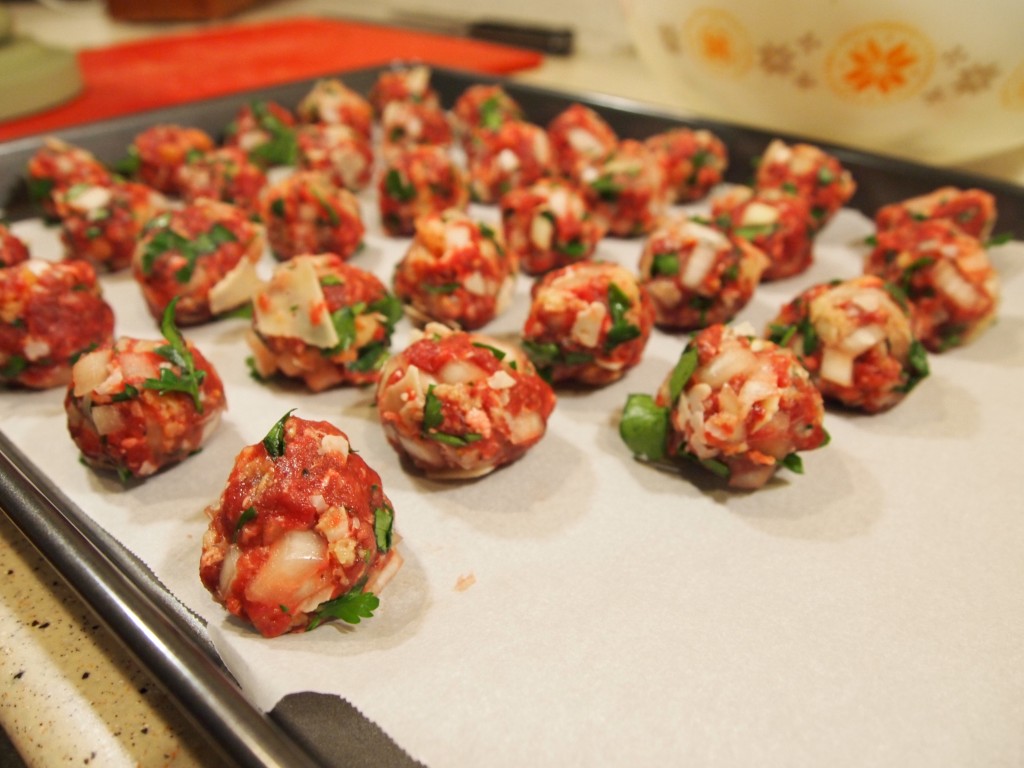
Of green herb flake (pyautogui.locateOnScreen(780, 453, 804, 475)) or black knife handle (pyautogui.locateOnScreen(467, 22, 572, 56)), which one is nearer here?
green herb flake (pyautogui.locateOnScreen(780, 453, 804, 475))

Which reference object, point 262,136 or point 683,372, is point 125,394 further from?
point 262,136

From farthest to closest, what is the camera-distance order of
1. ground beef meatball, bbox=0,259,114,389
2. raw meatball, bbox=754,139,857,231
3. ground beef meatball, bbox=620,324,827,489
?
raw meatball, bbox=754,139,857,231 < ground beef meatball, bbox=0,259,114,389 < ground beef meatball, bbox=620,324,827,489

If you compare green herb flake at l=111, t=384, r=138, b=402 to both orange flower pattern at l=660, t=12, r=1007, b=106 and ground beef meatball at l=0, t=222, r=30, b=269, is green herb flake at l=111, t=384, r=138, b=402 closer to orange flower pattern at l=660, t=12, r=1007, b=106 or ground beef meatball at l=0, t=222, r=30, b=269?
ground beef meatball at l=0, t=222, r=30, b=269

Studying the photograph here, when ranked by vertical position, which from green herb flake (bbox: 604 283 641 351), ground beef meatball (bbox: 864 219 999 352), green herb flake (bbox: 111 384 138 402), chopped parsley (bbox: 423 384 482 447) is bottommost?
green herb flake (bbox: 111 384 138 402)

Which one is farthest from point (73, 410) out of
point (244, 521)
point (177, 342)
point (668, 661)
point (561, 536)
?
point (668, 661)

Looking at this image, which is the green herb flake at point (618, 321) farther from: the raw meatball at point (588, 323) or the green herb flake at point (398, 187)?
the green herb flake at point (398, 187)

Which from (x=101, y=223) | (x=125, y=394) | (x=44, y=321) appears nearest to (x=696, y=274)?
(x=125, y=394)

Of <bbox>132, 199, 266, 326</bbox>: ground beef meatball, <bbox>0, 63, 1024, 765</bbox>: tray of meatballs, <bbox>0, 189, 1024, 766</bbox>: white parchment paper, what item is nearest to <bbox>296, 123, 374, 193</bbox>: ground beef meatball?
<bbox>0, 63, 1024, 765</bbox>: tray of meatballs

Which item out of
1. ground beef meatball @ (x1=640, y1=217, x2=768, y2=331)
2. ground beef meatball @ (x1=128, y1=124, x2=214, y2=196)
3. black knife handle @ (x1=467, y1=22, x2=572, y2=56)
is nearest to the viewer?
ground beef meatball @ (x1=640, y1=217, x2=768, y2=331)
